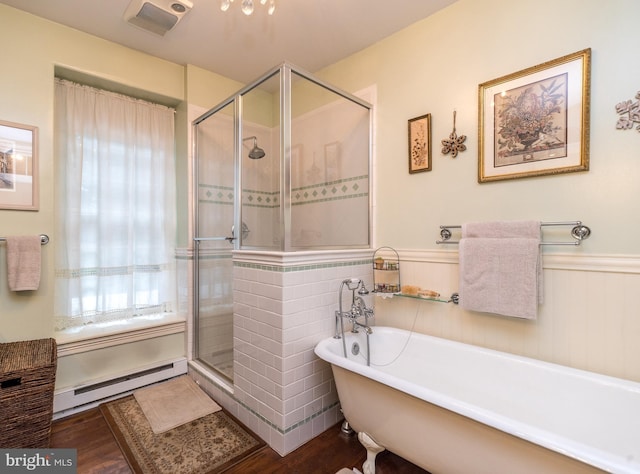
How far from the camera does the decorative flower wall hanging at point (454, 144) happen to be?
1.90m

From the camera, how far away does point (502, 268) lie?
1650mm

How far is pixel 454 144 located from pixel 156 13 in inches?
81.8

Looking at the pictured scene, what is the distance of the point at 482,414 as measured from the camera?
1.08m

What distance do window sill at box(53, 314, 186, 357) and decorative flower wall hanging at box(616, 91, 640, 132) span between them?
3.08 m

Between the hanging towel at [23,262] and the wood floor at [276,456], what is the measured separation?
0.94 meters

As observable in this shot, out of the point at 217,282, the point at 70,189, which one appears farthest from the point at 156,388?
the point at 70,189

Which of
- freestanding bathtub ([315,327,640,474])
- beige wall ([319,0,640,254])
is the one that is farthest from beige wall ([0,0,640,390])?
freestanding bathtub ([315,327,640,474])

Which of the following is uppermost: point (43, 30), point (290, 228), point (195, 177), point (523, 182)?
point (43, 30)

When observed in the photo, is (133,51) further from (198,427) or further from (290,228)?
(198,427)

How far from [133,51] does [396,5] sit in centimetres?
202

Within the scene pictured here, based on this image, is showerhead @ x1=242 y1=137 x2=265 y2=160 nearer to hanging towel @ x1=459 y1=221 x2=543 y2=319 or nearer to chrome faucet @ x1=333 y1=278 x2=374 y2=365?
chrome faucet @ x1=333 y1=278 x2=374 y2=365

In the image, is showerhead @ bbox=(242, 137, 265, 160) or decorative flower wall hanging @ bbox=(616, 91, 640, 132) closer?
decorative flower wall hanging @ bbox=(616, 91, 640, 132)

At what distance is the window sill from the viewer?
7.02 ft

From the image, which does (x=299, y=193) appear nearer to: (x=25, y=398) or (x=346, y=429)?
(x=346, y=429)
